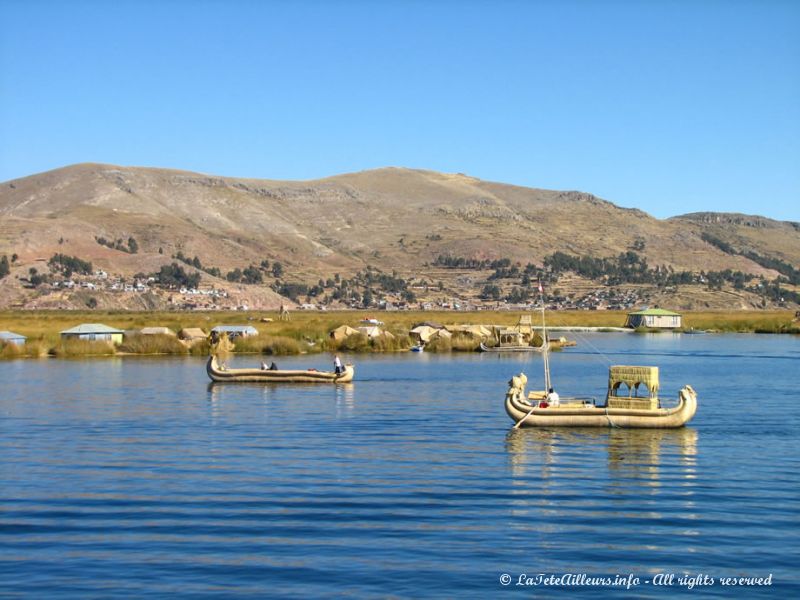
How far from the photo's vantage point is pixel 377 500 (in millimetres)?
25797

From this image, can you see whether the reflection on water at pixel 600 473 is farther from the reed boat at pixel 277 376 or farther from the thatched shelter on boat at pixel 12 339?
the thatched shelter on boat at pixel 12 339

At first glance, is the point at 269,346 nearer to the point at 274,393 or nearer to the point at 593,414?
the point at 274,393

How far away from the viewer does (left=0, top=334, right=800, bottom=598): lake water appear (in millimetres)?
19922

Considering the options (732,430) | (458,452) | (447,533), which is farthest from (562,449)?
(447,533)

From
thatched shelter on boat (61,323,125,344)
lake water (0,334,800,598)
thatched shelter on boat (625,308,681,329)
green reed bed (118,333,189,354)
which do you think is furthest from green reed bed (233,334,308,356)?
thatched shelter on boat (625,308,681,329)

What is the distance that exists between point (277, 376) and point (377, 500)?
104ft

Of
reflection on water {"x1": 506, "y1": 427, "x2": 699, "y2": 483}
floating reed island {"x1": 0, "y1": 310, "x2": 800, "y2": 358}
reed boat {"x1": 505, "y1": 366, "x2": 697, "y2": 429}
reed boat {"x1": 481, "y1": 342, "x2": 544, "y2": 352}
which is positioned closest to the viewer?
reflection on water {"x1": 506, "y1": 427, "x2": 699, "y2": 483}

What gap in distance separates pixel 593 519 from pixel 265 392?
102ft

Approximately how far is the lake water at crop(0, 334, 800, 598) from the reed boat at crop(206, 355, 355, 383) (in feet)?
25.2

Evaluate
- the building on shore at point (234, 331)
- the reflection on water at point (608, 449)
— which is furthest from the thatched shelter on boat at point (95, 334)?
the reflection on water at point (608, 449)

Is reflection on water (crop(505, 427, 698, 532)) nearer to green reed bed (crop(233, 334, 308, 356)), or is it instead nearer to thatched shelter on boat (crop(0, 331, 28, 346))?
green reed bed (crop(233, 334, 308, 356))

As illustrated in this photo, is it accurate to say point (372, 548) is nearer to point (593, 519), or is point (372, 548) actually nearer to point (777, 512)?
point (593, 519)

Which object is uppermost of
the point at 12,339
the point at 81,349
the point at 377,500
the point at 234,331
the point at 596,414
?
the point at 234,331

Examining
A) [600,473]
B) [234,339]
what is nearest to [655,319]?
[234,339]
